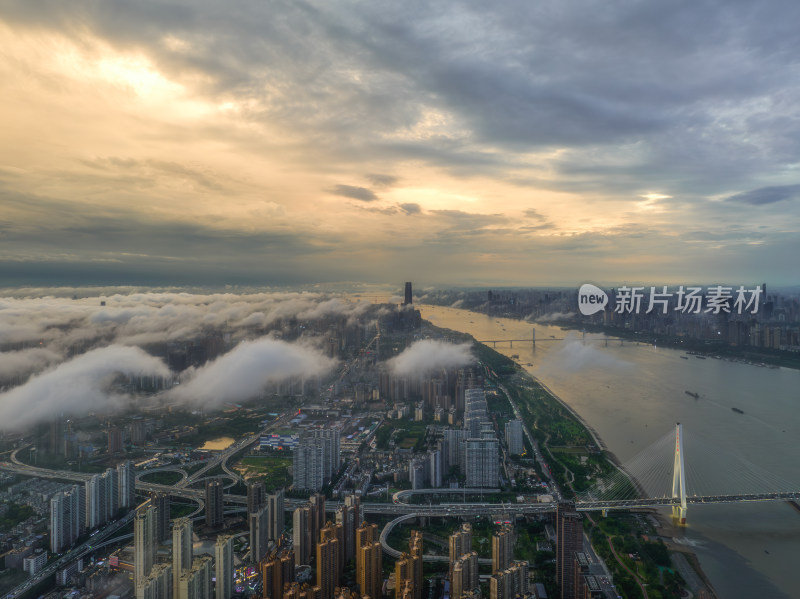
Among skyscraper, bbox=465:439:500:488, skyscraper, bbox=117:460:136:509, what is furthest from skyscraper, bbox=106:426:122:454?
skyscraper, bbox=465:439:500:488

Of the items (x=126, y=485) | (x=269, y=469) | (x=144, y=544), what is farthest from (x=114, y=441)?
(x=144, y=544)

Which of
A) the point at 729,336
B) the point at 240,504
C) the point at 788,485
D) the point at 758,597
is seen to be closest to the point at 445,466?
the point at 240,504

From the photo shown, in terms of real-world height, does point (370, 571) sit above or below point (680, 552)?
above

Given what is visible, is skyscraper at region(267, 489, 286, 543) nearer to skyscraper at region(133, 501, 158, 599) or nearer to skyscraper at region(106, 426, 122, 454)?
skyscraper at region(133, 501, 158, 599)

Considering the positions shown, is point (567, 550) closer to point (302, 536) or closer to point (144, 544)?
point (302, 536)

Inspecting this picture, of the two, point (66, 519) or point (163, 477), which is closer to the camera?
point (66, 519)

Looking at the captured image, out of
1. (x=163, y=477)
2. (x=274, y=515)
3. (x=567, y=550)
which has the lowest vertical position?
(x=163, y=477)

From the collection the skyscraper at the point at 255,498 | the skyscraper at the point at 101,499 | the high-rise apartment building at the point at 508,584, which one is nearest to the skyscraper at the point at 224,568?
the skyscraper at the point at 255,498
